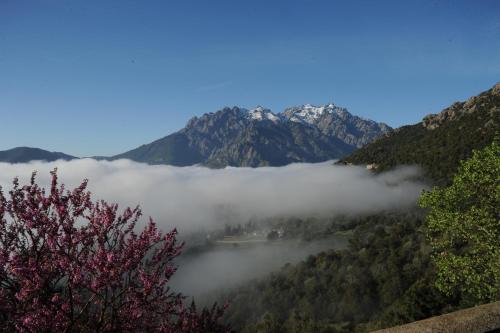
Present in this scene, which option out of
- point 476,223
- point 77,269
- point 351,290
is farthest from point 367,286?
point 77,269

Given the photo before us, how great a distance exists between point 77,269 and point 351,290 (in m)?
136

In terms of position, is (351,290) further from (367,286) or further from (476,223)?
(476,223)

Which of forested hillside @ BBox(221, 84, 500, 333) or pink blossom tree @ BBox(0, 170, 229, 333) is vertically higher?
pink blossom tree @ BBox(0, 170, 229, 333)

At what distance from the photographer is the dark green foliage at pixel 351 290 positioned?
9775 centimetres

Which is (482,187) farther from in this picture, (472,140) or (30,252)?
(472,140)

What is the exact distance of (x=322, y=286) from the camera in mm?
152125

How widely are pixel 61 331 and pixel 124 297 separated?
1.41 meters

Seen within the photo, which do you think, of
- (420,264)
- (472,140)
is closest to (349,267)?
(420,264)

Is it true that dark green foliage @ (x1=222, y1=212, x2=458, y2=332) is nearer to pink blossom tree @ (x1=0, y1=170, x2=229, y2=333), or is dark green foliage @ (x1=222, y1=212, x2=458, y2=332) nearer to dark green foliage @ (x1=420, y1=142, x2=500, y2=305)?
dark green foliage @ (x1=420, y1=142, x2=500, y2=305)

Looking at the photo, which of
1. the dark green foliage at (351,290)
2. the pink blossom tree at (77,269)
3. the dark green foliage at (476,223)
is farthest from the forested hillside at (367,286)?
the pink blossom tree at (77,269)

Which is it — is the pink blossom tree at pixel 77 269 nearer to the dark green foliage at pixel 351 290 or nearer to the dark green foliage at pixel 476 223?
the dark green foliage at pixel 476 223

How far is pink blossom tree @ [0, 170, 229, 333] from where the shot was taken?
7.95 meters

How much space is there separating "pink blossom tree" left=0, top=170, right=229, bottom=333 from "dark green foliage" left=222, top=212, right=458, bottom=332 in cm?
7677

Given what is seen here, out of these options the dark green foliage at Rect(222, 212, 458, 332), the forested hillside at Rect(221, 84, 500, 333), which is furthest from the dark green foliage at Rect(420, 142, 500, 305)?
the dark green foliage at Rect(222, 212, 458, 332)
